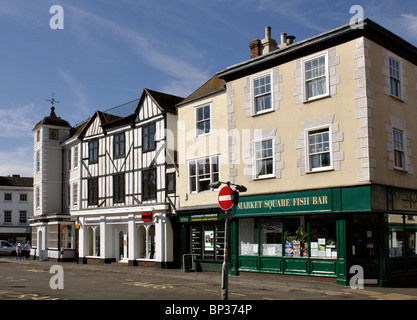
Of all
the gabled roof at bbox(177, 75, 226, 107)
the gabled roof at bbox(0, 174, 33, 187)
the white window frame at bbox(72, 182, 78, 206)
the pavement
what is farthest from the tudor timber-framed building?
the gabled roof at bbox(0, 174, 33, 187)

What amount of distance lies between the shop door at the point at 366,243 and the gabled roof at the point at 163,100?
12.9 meters

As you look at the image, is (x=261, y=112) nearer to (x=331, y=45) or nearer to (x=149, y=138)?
(x=331, y=45)

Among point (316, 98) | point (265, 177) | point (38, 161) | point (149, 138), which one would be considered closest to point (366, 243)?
point (265, 177)

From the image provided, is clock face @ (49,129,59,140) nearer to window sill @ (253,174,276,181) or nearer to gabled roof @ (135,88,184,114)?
gabled roof @ (135,88,184,114)

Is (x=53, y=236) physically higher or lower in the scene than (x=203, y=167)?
lower

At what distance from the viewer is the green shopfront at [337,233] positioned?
668 inches

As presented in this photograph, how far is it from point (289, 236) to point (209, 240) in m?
5.74

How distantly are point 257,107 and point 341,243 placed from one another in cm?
704

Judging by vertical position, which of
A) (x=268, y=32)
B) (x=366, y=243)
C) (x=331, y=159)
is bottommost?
(x=366, y=243)

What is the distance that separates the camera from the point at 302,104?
62.5 ft

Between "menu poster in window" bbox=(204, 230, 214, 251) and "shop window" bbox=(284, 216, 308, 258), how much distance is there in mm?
5327

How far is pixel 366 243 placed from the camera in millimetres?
17359
